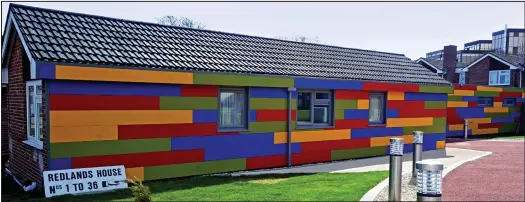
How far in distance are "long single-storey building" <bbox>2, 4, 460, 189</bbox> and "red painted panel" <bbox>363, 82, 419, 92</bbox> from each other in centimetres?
4

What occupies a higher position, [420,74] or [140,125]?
[420,74]

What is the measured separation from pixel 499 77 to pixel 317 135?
29213mm

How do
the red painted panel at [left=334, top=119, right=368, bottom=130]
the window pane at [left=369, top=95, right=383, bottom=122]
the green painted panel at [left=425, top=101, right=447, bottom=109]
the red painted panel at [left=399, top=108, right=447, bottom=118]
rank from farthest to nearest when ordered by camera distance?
1. the green painted panel at [left=425, top=101, right=447, bottom=109]
2. the red painted panel at [left=399, top=108, right=447, bottom=118]
3. the window pane at [left=369, top=95, right=383, bottom=122]
4. the red painted panel at [left=334, top=119, right=368, bottom=130]

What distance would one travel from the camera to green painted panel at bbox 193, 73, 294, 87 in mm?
9512

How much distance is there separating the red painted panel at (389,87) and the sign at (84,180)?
310 inches

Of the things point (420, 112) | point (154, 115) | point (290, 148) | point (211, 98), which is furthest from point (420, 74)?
point (154, 115)

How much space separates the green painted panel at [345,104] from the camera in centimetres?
1205

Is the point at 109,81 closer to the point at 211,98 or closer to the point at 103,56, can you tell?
the point at 103,56

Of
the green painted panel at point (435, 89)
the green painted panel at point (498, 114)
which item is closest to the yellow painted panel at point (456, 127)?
the green painted panel at point (498, 114)

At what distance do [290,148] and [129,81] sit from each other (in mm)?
4836

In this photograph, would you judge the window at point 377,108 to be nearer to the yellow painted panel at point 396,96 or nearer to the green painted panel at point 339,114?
the yellow painted panel at point 396,96

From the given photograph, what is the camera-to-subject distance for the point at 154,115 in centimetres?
896

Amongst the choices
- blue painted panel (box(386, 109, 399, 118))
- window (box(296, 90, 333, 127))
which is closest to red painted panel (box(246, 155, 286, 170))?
window (box(296, 90, 333, 127))

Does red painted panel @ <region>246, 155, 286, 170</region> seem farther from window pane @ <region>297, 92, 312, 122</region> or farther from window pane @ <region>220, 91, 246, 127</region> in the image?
window pane @ <region>297, 92, 312, 122</region>
